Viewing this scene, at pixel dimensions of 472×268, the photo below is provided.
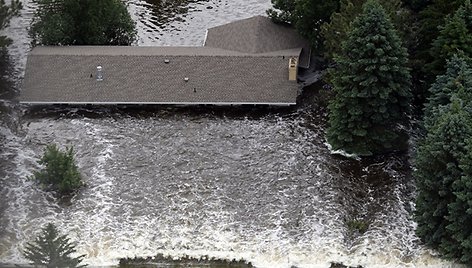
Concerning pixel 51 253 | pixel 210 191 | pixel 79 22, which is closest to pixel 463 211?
pixel 210 191

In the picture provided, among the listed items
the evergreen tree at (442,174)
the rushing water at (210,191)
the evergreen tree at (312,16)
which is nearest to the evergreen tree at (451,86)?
the evergreen tree at (442,174)

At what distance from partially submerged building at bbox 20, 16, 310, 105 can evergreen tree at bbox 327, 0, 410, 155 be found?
4.28 m

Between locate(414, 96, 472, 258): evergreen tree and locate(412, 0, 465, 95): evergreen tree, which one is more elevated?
locate(412, 0, 465, 95): evergreen tree

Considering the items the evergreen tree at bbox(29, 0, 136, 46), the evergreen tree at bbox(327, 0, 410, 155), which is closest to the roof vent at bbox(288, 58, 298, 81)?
the evergreen tree at bbox(327, 0, 410, 155)

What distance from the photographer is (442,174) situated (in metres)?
31.9

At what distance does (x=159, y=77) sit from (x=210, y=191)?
8.96 m

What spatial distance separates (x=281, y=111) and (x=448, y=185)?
1315 centimetres

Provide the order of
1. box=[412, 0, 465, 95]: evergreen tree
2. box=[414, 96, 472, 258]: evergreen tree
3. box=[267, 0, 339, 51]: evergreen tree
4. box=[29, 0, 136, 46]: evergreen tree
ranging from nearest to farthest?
box=[414, 96, 472, 258]: evergreen tree < box=[412, 0, 465, 95]: evergreen tree < box=[267, 0, 339, 51]: evergreen tree < box=[29, 0, 136, 46]: evergreen tree

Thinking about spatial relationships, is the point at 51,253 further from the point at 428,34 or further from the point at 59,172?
the point at 428,34

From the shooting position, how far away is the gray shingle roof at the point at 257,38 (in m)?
44.9

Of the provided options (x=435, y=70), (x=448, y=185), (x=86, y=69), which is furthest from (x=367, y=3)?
(x=86, y=69)

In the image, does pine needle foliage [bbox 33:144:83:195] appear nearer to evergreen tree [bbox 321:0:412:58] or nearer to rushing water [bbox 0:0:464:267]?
rushing water [bbox 0:0:464:267]

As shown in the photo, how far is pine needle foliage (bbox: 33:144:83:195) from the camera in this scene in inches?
1394

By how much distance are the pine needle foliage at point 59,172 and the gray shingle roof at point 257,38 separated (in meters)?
13.3
